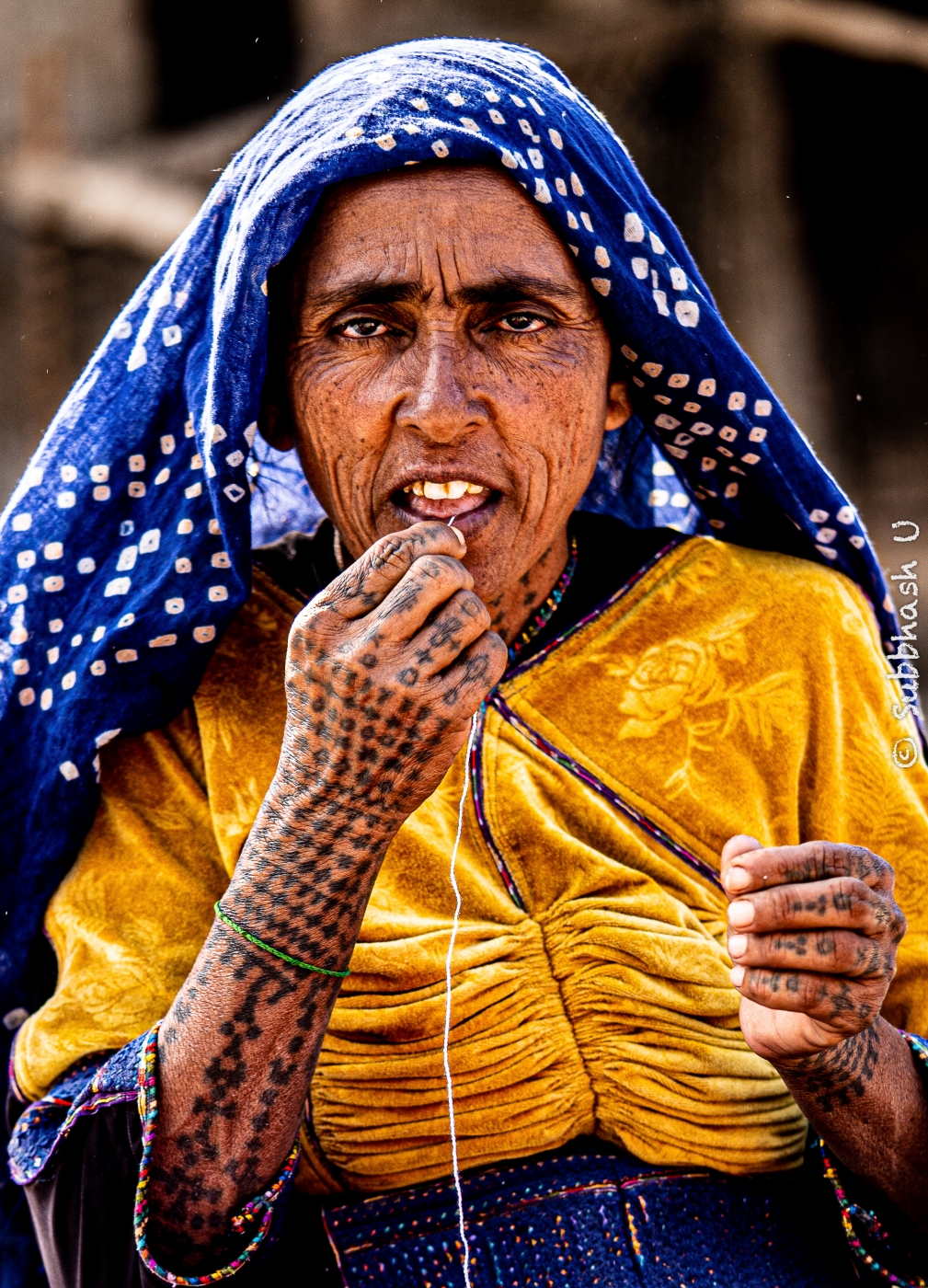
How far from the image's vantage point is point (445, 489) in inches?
87.8

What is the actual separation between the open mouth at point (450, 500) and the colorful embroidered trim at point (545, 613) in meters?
0.35

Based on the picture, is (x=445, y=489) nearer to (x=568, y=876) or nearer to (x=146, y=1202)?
(x=568, y=876)

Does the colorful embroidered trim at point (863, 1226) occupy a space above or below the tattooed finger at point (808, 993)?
below

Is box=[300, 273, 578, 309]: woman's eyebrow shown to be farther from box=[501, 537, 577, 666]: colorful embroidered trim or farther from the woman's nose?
box=[501, 537, 577, 666]: colorful embroidered trim

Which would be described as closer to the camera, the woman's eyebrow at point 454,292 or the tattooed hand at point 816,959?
the tattooed hand at point 816,959

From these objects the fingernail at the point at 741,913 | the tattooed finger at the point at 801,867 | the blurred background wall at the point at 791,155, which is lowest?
the fingernail at the point at 741,913

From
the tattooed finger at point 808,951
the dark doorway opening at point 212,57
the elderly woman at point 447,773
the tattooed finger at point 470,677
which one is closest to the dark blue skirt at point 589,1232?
the elderly woman at point 447,773

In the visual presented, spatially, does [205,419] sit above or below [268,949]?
above

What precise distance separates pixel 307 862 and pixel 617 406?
1.01 metres

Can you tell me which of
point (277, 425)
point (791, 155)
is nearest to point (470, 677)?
point (277, 425)

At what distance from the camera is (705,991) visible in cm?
227

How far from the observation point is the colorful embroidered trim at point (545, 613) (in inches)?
101

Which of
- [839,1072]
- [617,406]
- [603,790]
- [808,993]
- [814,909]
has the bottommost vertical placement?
[839,1072]

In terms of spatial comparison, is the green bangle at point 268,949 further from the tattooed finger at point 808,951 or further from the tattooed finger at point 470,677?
the tattooed finger at point 808,951
